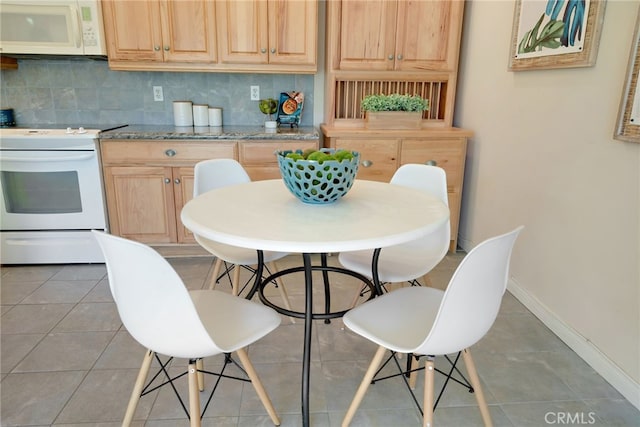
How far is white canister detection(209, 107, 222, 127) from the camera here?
3086 mm

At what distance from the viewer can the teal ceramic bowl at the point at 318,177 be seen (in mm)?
1329

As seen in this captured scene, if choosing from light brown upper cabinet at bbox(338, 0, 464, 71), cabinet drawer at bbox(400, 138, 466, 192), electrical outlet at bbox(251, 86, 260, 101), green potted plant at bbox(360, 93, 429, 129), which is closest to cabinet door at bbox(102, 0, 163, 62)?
electrical outlet at bbox(251, 86, 260, 101)

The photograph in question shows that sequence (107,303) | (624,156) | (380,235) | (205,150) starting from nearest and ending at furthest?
(380,235) → (624,156) → (107,303) → (205,150)

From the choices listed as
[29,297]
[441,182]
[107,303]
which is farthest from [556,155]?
A: [29,297]

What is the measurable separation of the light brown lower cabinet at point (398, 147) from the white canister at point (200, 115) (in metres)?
0.92

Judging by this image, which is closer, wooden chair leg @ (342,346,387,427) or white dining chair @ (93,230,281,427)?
white dining chair @ (93,230,281,427)

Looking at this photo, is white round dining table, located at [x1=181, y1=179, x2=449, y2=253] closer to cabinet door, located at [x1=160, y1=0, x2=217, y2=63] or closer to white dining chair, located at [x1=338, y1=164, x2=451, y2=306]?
white dining chair, located at [x1=338, y1=164, x2=451, y2=306]

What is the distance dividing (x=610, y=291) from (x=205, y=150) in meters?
2.31

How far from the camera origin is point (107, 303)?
7.59 feet

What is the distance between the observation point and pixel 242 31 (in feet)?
9.05

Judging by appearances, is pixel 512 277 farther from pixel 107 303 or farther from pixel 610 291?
pixel 107 303

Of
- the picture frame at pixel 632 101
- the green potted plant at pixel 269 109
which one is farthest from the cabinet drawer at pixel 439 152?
the picture frame at pixel 632 101

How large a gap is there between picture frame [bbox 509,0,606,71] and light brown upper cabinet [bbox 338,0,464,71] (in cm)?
60

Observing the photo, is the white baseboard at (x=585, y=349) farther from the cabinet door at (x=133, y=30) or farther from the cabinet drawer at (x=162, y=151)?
the cabinet door at (x=133, y=30)
